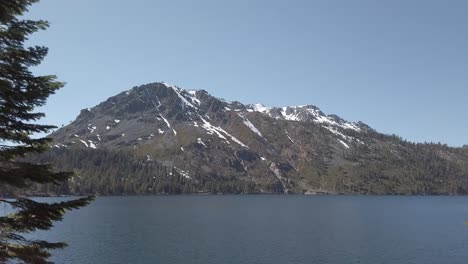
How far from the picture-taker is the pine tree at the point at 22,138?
1553 cm

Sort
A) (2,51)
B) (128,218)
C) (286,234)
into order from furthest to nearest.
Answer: (128,218) → (286,234) → (2,51)

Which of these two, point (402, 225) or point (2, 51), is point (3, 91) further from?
point (402, 225)

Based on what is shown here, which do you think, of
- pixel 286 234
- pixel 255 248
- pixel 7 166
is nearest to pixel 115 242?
pixel 255 248

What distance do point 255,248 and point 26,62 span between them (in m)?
87.5

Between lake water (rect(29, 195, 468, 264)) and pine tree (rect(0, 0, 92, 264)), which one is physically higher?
pine tree (rect(0, 0, 92, 264))

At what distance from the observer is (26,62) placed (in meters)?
17.5

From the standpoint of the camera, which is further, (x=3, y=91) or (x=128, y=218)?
(x=128, y=218)

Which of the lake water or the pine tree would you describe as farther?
the lake water

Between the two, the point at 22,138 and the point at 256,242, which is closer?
the point at 22,138

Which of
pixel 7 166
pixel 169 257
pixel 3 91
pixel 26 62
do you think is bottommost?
pixel 169 257

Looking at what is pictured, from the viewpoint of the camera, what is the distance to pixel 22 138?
57.2ft

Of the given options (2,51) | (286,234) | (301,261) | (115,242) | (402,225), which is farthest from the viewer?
(402,225)

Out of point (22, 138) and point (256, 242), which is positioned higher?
point (22, 138)

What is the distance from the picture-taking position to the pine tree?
15531mm
